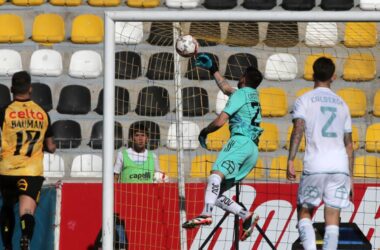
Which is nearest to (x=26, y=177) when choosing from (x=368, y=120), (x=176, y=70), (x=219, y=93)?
(x=176, y=70)

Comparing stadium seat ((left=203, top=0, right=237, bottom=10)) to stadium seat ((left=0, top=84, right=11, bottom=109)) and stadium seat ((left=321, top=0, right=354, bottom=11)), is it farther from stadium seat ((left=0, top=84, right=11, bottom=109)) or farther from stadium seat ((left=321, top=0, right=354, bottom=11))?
stadium seat ((left=0, top=84, right=11, bottom=109))

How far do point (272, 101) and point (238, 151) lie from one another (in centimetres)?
231

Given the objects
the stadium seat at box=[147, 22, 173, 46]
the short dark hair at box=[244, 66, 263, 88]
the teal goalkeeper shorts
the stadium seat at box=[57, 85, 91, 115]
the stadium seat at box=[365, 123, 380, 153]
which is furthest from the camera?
the stadium seat at box=[57, 85, 91, 115]

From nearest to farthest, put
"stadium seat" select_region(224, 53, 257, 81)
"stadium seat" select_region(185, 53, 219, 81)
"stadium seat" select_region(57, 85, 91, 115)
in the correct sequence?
"stadium seat" select_region(185, 53, 219, 81) → "stadium seat" select_region(57, 85, 91, 115) → "stadium seat" select_region(224, 53, 257, 81)

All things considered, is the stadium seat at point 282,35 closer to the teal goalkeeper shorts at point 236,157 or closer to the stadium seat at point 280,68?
the stadium seat at point 280,68

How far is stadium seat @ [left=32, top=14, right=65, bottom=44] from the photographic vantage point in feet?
36.1

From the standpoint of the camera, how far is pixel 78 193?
→ 360 inches

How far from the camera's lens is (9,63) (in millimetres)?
10820

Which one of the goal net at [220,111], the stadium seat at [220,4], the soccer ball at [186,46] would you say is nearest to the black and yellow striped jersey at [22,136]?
the goal net at [220,111]

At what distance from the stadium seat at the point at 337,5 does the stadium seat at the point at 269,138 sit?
1.36 metres

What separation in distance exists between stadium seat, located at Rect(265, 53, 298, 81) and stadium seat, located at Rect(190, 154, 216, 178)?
1.24 meters

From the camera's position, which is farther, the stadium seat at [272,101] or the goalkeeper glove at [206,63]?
the stadium seat at [272,101]

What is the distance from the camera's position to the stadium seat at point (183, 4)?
1105 centimetres

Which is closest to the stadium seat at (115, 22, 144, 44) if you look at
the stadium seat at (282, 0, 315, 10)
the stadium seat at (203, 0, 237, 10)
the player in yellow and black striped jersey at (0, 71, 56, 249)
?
the stadium seat at (203, 0, 237, 10)
